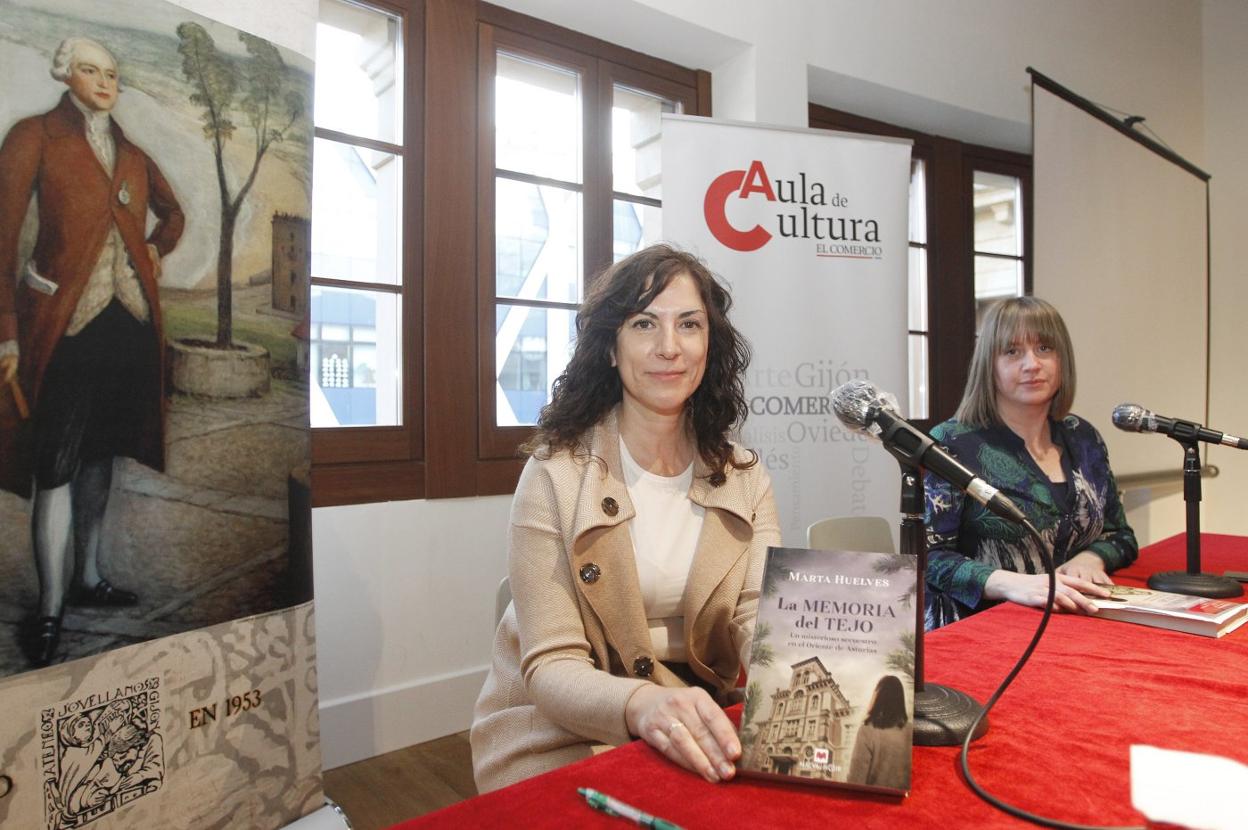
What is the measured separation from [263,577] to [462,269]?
5.28ft

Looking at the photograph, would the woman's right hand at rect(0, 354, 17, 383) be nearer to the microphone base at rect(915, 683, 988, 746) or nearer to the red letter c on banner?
the microphone base at rect(915, 683, 988, 746)

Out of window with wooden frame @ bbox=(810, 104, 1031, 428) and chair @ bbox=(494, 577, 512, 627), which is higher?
window with wooden frame @ bbox=(810, 104, 1031, 428)

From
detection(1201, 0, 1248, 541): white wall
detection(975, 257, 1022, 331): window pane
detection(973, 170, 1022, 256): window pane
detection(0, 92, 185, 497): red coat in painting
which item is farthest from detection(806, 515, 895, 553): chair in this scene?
detection(1201, 0, 1248, 541): white wall

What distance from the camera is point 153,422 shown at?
4.61 ft

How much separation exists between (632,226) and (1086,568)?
236 centimetres

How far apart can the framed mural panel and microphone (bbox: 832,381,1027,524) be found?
3.92 ft

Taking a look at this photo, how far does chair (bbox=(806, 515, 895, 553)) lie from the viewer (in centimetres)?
215

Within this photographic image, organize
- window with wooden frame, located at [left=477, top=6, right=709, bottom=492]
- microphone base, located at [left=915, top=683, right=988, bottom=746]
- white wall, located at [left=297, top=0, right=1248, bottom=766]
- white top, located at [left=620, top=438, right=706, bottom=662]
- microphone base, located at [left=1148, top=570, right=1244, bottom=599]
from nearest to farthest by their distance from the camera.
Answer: microphone base, located at [left=915, top=683, right=988, bottom=746]
white top, located at [left=620, top=438, right=706, bottom=662]
microphone base, located at [left=1148, top=570, right=1244, bottom=599]
white wall, located at [left=297, top=0, right=1248, bottom=766]
window with wooden frame, located at [left=477, top=6, right=709, bottom=492]

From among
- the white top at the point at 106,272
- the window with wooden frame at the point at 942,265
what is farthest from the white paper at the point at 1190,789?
the window with wooden frame at the point at 942,265

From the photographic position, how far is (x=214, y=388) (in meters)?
1.51

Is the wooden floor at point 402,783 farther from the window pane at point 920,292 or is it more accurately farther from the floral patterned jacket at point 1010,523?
the window pane at point 920,292

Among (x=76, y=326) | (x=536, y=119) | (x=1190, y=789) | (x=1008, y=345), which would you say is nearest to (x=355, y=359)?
(x=536, y=119)

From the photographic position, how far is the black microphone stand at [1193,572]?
1.73 metres

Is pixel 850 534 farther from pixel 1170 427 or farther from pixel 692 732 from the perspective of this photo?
pixel 692 732
